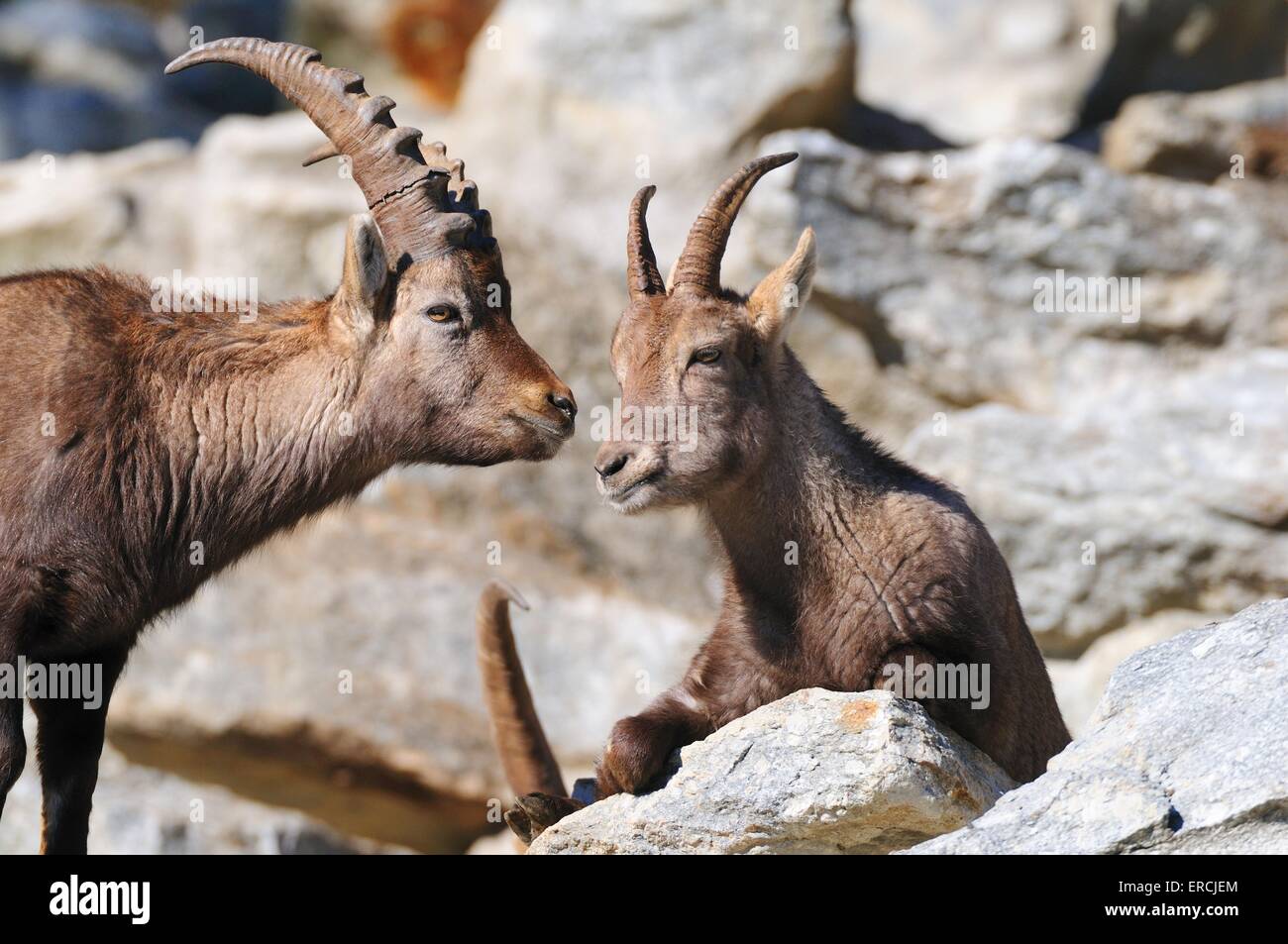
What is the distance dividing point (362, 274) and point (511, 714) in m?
3.00

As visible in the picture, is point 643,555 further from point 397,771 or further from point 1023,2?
point 1023,2

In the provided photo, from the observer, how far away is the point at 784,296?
8.71 m

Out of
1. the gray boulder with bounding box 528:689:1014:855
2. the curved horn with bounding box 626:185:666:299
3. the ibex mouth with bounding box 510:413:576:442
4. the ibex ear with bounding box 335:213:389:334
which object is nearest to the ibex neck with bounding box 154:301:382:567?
the ibex ear with bounding box 335:213:389:334

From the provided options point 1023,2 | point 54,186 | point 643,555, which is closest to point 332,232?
point 54,186

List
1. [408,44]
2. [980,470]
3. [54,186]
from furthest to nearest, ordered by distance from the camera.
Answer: [408,44] < [54,186] < [980,470]

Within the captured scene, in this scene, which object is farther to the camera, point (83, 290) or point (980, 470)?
point (980, 470)

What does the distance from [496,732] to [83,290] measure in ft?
11.8

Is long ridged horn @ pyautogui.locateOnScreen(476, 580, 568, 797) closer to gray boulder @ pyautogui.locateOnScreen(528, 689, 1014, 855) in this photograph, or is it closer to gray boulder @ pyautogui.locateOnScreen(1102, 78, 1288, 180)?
gray boulder @ pyautogui.locateOnScreen(528, 689, 1014, 855)

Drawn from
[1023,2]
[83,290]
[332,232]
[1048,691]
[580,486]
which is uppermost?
[1023,2]

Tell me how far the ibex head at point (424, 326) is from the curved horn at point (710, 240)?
0.89m

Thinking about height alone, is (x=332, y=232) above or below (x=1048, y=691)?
above

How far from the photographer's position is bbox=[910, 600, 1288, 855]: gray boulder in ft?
20.3
